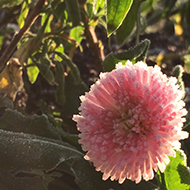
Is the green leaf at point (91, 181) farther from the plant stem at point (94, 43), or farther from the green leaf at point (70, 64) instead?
the plant stem at point (94, 43)

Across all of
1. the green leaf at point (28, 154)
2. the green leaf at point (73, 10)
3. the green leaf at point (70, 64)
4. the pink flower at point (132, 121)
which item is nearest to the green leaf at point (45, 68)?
the green leaf at point (70, 64)

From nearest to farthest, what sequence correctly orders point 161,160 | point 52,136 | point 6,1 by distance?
point 161,160
point 52,136
point 6,1

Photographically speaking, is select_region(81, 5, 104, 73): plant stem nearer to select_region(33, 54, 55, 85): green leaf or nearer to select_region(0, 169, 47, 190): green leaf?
select_region(33, 54, 55, 85): green leaf

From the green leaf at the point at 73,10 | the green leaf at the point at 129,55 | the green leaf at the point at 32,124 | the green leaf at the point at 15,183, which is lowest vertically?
the green leaf at the point at 15,183

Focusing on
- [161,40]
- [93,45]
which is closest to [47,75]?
[93,45]

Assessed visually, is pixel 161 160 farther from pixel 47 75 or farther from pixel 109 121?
pixel 47 75
